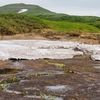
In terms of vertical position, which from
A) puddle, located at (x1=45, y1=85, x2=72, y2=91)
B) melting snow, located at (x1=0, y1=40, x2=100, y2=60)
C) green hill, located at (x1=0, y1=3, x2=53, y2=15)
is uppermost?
green hill, located at (x1=0, y1=3, x2=53, y2=15)

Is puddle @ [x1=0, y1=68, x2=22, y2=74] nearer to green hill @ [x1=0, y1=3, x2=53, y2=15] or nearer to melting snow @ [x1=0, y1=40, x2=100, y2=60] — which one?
melting snow @ [x1=0, y1=40, x2=100, y2=60]

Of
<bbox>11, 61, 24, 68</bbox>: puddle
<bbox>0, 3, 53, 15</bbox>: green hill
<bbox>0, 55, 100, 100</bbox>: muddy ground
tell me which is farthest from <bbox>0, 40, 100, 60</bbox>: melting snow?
<bbox>0, 3, 53, 15</bbox>: green hill

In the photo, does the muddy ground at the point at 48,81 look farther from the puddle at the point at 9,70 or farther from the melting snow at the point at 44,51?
the melting snow at the point at 44,51

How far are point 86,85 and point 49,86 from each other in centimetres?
292

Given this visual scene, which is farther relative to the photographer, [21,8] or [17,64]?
[21,8]

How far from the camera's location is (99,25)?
75.2 meters

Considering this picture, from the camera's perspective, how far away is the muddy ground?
21188 mm

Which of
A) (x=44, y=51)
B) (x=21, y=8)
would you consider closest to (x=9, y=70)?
(x=44, y=51)

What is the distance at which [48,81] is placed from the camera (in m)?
25.5

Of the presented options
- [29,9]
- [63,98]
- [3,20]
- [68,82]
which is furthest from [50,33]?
[29,9]

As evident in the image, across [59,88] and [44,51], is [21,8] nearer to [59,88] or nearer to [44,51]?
[44,51]

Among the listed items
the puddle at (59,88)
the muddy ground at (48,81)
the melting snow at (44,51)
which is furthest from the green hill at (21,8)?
the puddle at (59,88)

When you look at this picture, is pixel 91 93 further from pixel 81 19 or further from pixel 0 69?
pixel 81 19

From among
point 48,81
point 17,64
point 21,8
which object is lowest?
point 17,64
